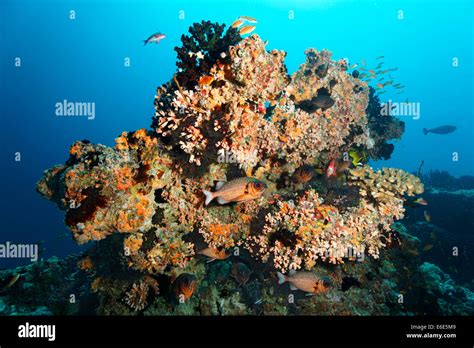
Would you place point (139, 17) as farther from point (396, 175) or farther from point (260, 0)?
point (396, 175)

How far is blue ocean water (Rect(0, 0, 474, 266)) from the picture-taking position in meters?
82.8

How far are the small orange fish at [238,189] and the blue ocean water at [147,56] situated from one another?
211 ft

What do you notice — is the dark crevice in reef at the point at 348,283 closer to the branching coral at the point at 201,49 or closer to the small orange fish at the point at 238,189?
the small orange fish at the point at 238,189

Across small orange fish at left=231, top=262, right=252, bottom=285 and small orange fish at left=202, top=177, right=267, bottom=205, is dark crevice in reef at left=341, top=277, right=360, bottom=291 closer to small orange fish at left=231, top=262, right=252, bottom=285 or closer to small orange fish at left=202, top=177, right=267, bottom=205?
small orange fish at left=231, top=262, right=252, bottom=285

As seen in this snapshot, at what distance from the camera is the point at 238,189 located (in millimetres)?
3840

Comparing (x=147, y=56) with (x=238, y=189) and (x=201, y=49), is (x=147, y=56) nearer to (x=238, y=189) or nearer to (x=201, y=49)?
(x=201, y=49)

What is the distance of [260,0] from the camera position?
84.8 meters

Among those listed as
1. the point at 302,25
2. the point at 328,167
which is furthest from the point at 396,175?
the point at 302,25

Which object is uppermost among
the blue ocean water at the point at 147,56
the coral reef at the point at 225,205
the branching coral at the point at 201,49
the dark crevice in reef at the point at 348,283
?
the blue ocean water at the point at 147,56

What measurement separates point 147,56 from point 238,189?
542 feet

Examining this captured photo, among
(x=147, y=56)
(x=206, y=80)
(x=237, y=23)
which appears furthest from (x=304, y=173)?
(x=147, y=56)

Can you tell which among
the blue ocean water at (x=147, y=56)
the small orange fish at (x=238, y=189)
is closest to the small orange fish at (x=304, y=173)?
the small orange fish at (x=238, y=189)

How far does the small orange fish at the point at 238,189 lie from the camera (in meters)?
3.80

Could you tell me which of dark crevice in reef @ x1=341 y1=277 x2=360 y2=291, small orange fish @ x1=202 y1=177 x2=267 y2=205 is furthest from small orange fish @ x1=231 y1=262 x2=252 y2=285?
dark crevice in reef @ x1=341 y1=277 x2=360 y2=291
